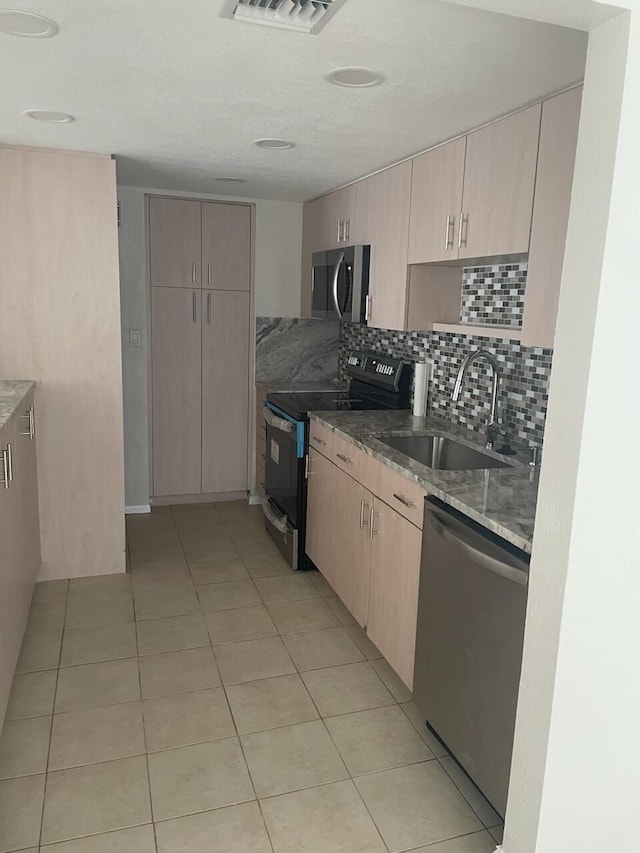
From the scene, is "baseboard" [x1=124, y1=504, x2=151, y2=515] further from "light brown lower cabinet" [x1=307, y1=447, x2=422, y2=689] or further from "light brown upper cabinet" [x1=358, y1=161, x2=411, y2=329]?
"light brown upper cabinet" [x1=358, y1=161, x2=411, y2=329]

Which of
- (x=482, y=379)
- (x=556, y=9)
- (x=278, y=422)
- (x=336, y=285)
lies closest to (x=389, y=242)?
(x=336, y=285)

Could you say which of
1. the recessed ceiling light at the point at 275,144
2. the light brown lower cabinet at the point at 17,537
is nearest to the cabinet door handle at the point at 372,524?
the light brown lower cabinet at the point at 17,537

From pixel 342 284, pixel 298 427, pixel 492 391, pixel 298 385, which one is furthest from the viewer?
pixel 298 385

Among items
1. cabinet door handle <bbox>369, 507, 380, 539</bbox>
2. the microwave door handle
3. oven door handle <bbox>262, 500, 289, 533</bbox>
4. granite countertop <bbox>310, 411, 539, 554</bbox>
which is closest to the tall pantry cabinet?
oven door handle <bbox>262, 500, 289, 533</bbox>

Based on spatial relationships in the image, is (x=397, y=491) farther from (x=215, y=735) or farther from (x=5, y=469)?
(x=5, y=469)

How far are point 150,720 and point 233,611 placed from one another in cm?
87

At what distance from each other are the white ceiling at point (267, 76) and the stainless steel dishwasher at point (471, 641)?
52.1 inches

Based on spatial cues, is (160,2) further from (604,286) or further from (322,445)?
(322,445)

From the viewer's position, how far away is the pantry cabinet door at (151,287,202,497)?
14.6 ft

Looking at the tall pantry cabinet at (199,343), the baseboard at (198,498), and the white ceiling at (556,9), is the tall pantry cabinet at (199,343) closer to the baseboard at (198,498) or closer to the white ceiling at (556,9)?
the baseboard at (198,498)

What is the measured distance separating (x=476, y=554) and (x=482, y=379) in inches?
51.8

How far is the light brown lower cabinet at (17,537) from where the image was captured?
223 centimetres

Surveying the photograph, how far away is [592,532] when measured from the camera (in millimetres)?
1463

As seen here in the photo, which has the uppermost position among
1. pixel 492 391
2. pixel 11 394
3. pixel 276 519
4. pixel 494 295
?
pixel 494 295
